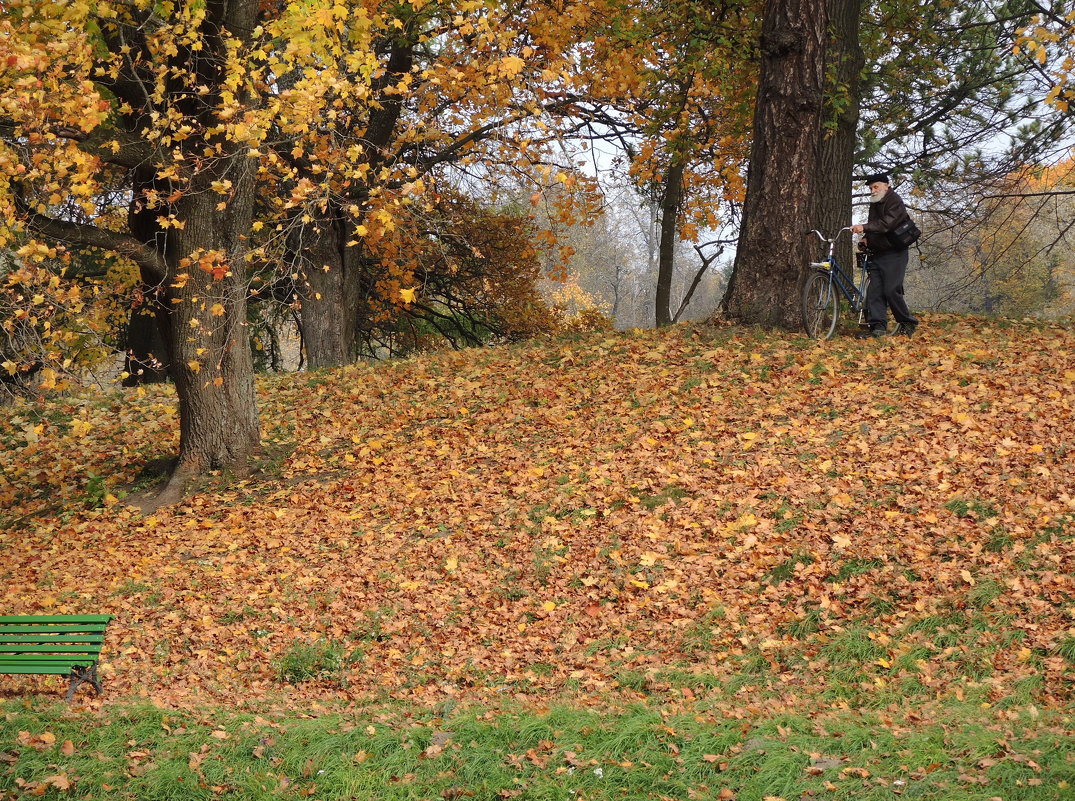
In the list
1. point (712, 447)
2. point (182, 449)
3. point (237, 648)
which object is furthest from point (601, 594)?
point (182, 449)

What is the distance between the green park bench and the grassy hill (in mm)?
316

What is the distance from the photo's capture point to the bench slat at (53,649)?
6.14m

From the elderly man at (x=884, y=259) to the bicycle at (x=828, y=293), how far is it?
163mm

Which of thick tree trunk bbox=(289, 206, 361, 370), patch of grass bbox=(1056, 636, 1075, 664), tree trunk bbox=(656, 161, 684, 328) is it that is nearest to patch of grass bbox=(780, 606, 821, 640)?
patch of grass bbox=(1056, 636, 1075, 664)

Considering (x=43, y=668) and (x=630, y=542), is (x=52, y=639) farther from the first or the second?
(x=630, y=542)

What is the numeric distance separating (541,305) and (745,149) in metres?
6.18

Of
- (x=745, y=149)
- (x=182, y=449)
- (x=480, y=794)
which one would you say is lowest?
(x=480, y=794)

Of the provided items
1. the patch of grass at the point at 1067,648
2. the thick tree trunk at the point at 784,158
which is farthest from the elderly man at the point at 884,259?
the patch of grass at the point at 1067,648

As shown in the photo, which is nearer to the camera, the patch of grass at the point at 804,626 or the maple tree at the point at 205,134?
the patch of grass at the point at 804,626

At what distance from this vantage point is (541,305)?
2075cm

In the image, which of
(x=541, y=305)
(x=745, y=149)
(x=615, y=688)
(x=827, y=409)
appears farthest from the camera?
(x=541, y=305)

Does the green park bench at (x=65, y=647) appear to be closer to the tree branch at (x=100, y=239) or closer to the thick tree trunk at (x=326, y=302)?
the tree branch at (x=100, y=239)

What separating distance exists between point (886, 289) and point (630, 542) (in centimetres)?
487

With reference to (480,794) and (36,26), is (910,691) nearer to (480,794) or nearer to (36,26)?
(480,794)
